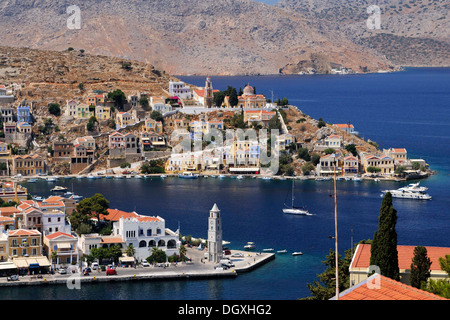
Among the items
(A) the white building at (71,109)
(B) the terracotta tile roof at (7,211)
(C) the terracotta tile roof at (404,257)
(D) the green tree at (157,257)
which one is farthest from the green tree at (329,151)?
(C) the terracotta tile roof at (404,257)

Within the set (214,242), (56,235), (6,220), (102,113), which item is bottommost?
(214,242)

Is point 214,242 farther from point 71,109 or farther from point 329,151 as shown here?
point 71,109

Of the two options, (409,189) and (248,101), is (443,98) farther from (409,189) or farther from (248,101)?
(409,189)

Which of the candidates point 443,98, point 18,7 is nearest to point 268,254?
point 443,98

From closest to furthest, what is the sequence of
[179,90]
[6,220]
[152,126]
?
[6,220]
[152,126]
[179,90]

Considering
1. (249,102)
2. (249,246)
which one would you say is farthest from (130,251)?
(249,102)

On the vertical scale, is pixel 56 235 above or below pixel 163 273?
above

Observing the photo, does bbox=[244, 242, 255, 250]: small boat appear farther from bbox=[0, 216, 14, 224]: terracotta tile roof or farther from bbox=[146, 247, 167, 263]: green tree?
bbox=[0, 216, 14, 224]: terracotta tile roof
